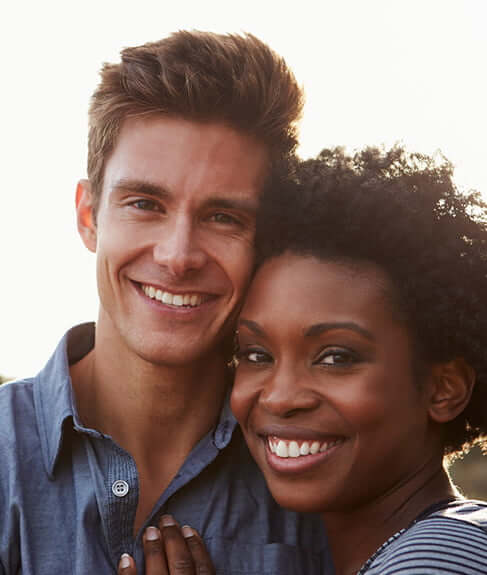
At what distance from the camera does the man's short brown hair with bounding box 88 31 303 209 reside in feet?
10.9

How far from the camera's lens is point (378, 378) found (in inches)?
103

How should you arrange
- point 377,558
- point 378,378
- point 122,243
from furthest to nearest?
point 122,243 < point 378,378 < point 377,558

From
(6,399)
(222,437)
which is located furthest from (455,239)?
(6,399)

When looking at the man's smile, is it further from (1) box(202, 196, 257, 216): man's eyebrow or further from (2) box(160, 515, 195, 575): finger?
(2) box(160, 515, 195, 575): finger

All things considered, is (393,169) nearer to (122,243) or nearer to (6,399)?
(122,243)

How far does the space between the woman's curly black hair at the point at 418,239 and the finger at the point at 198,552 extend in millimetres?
903

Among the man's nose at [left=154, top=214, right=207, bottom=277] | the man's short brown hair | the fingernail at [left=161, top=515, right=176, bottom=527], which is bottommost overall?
the fingernail at [left=161, top=515, right=176, bottom=527]

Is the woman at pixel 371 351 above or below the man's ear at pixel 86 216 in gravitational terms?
below

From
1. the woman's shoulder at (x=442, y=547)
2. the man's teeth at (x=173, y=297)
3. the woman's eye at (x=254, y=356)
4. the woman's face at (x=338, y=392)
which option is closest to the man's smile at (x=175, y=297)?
the man's teeth at (x=173, y=297)

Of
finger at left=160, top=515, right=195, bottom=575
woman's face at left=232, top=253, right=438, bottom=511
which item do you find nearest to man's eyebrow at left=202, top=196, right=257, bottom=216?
woman's face at left=232, top=253, right=438, bottom=511

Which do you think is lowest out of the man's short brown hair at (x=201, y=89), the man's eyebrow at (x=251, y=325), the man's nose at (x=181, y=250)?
the man's eyebrow at (x=251, y=325)

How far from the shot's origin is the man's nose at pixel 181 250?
314cm

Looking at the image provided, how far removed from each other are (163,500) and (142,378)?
54cm

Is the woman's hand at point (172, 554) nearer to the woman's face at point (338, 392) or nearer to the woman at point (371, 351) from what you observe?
the woman at point (371, 351)
